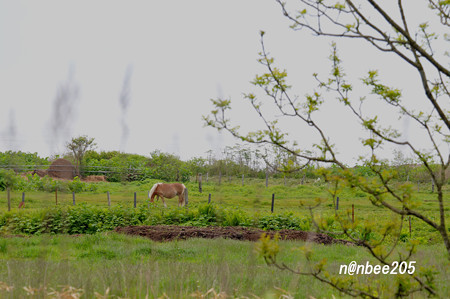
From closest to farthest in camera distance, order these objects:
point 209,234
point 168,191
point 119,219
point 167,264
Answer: point 167,264 → point 209,234 → point 119,219 → point 168,191

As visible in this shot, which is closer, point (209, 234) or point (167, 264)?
point (167, 264)

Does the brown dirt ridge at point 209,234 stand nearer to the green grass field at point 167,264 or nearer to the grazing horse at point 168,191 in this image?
the green grass field at point 167,264

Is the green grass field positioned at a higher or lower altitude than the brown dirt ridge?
higher

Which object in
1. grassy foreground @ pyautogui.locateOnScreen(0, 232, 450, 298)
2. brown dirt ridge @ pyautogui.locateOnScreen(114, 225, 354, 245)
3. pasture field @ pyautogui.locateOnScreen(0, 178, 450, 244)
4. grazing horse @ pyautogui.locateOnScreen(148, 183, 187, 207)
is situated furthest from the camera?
grazing horse @ pyautogui.locateOnScreen(148, 183, 187, 207)

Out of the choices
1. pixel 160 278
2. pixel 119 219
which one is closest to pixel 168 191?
pixel 119 219

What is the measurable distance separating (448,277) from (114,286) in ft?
11.1

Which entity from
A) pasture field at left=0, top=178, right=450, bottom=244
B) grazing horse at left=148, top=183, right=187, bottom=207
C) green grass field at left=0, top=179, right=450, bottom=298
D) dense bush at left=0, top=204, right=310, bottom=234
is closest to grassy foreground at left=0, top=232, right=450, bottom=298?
green grass field at left=0, top=179, right=450, bottom=298

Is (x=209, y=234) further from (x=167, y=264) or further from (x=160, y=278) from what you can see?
(x=160, y=278)

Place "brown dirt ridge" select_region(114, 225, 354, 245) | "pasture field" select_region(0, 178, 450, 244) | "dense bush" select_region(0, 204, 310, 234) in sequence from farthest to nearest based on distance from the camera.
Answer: "pasture field" select_region(0, 178, 450, 244) → "dense bush" select_region(0, 204, 310, 234) → "brown dirt ridge" select_region(114, 225, 354, 245)

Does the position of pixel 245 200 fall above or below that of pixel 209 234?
above

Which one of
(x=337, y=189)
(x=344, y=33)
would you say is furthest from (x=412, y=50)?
(x=337, y=189)

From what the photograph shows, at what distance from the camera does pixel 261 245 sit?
1.90 metres

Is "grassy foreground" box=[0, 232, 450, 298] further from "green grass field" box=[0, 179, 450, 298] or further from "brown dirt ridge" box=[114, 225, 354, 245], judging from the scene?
"brown dirt ridge" box=[114, 225, 354, 245]

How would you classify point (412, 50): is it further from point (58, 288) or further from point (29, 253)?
point (29, 253)
